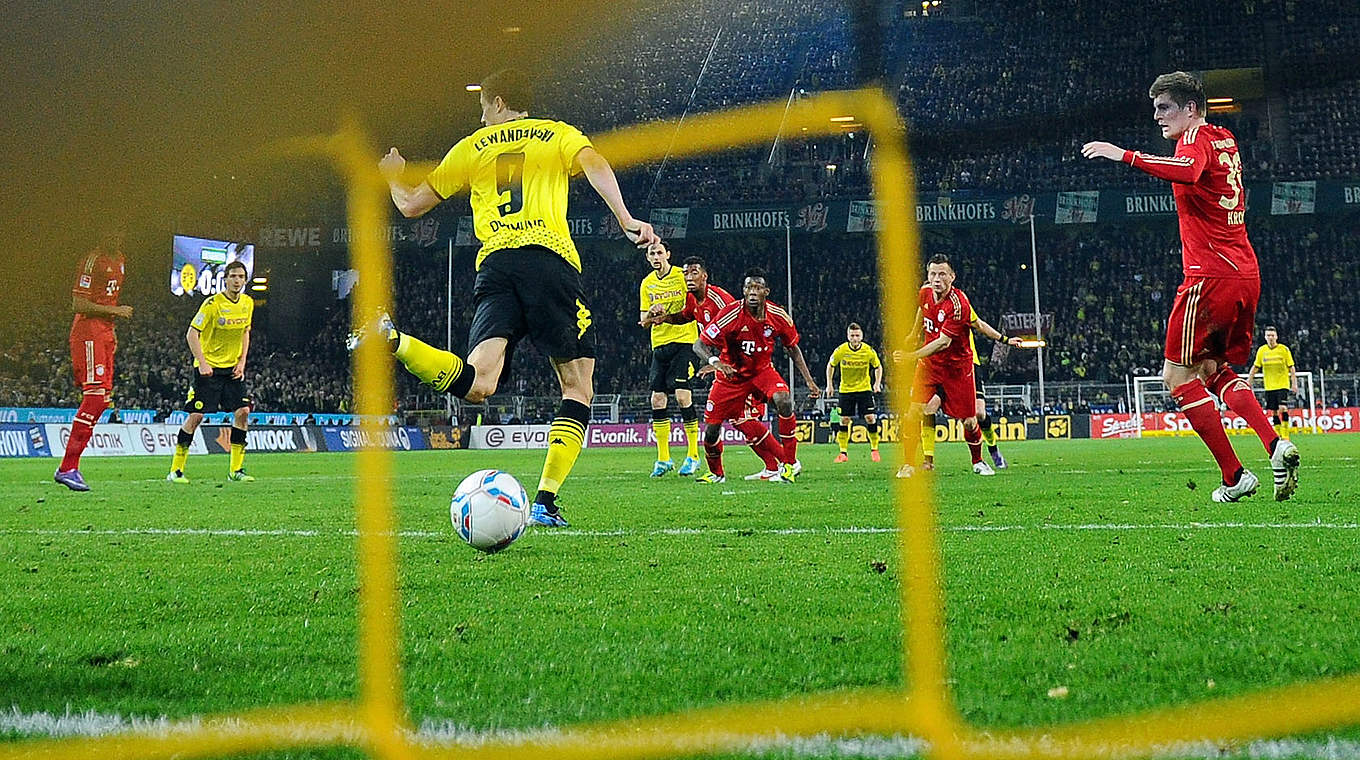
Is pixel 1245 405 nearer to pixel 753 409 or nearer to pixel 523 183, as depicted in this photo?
pixel 523 183

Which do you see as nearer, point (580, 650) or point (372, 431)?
point (372, 431)

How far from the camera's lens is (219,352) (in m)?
11.4

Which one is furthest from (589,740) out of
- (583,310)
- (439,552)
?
(583,310)

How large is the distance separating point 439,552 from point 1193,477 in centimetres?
730

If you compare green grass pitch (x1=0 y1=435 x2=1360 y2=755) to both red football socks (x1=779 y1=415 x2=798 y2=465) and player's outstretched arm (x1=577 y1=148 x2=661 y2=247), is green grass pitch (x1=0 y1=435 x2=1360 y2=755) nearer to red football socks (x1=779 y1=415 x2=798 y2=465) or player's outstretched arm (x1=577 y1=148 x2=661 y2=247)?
player's outstretched arm (x1=577 y1=148 x2=661 y2=247)

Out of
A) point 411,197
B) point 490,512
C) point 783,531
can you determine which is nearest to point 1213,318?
point 783,531

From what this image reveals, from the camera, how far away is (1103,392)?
29016 mm

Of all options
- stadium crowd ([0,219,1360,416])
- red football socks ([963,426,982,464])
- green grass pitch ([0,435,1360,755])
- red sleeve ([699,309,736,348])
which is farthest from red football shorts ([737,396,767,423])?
stadium crowd ([0,219,1360,416])

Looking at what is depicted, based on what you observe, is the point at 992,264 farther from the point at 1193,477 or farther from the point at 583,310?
the point at 583,310

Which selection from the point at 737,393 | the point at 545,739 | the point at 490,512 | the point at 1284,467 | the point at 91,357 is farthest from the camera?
the point at 737,393

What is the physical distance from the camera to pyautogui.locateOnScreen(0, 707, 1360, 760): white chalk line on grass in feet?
5.94

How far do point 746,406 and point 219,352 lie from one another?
5263 millimetres

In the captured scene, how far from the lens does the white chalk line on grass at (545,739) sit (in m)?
1.81

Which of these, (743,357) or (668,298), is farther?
(668,298)
